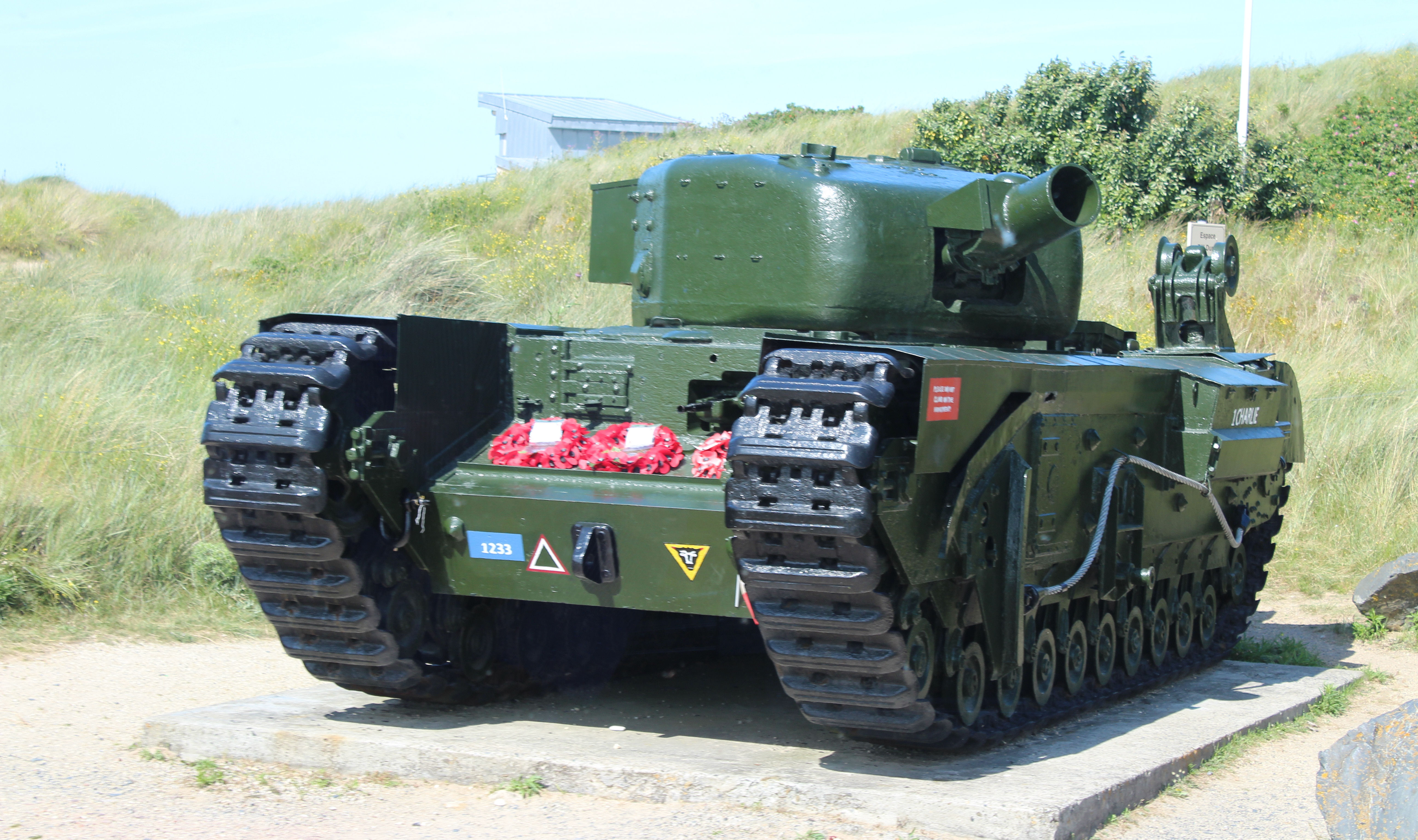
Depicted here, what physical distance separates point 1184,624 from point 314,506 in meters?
5.04

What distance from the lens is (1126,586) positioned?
6.88 metres

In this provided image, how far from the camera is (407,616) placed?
602 centimetres

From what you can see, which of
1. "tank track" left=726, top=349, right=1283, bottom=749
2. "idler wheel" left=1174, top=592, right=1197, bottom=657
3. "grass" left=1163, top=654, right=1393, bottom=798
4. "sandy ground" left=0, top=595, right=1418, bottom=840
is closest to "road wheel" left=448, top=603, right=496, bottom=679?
"sandy ground" left=0, top=595, right=1418, bottom=840

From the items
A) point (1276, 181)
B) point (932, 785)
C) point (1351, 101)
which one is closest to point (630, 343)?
point (932, 785)

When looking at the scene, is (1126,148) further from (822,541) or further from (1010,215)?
(822,541)

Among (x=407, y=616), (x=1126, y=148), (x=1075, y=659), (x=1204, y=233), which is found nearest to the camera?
(x=407, y=616)

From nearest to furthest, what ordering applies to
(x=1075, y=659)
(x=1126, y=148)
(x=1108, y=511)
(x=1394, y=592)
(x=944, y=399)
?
(x=944, y=399), (x=1108, y=511), (x=1075, y=659), (x=1394, y=592), (x=1126, y=148)

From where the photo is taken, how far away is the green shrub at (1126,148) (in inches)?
747

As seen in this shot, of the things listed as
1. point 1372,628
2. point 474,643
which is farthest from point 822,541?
point 1372,628

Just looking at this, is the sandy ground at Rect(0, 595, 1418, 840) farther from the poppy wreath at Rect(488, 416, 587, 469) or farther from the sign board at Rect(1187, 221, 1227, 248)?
the sign board at Rect(1187, 221, 1227, 248)

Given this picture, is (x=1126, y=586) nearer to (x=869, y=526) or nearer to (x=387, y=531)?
(x=869, y=526)

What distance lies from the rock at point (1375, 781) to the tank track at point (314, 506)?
11.5 ft

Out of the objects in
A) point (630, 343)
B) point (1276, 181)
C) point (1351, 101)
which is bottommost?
point (630, 343)

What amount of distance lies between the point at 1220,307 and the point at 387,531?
5.62 meters
